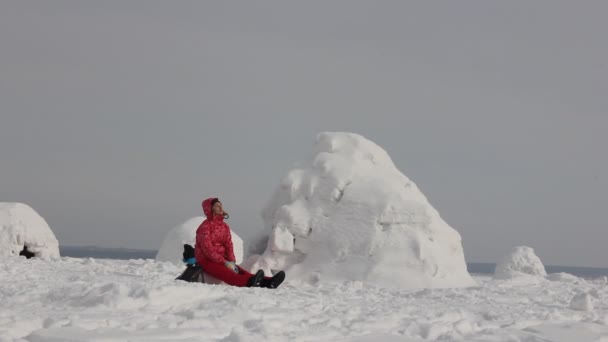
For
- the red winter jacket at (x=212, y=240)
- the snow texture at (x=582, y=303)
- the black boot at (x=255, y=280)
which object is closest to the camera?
the snow texture at (x=582, y=303)

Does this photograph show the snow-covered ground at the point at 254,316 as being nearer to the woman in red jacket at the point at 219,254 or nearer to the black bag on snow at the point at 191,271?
the woman in red jacket at the point at 219,254

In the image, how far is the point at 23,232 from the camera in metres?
17.4

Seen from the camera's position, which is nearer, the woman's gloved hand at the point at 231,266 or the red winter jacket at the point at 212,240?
the woman's gloved hand at the point at 231,266

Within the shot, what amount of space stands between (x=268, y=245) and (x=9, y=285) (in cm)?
482

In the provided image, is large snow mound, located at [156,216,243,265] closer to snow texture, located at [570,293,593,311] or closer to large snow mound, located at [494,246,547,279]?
large snow mound, located at [494,246,547,279]

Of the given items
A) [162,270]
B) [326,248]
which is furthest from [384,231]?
[162,270]

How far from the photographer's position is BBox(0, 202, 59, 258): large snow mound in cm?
1702

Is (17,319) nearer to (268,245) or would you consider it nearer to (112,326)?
(112,326)

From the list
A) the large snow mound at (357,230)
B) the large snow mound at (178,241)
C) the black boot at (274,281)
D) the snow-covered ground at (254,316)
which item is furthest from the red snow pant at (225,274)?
the large snow mound at (178,241)

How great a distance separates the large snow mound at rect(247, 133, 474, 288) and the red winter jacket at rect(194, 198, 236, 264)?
204 centimetres

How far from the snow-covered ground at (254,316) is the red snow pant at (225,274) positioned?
59 cm

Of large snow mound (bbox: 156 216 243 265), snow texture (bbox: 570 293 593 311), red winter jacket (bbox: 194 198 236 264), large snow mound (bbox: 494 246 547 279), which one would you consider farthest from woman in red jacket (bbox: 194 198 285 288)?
large snow mound (bbox: 494 246 547 279)

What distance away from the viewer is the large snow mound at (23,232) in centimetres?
1702

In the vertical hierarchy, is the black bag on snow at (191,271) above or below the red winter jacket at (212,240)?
below
